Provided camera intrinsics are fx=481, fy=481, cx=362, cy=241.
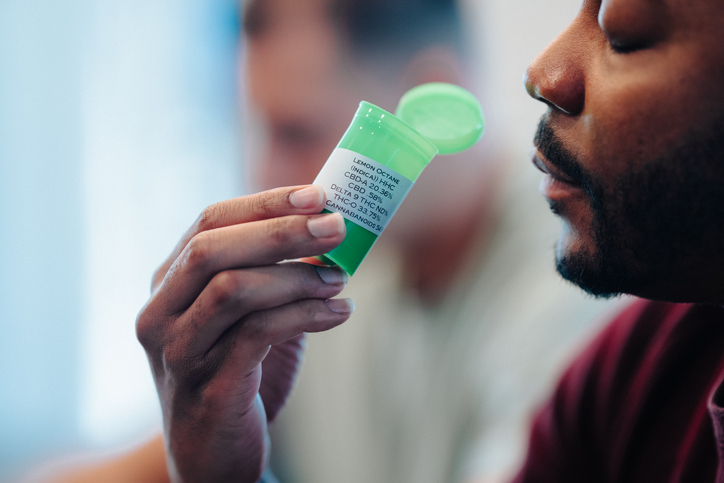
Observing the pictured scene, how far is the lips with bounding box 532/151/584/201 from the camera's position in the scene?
2.53ft

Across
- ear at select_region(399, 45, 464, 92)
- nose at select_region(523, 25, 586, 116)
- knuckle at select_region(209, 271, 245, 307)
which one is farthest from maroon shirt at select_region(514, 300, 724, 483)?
ear at select_region(399, 45, 464, 92)

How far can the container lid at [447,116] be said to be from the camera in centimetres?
90

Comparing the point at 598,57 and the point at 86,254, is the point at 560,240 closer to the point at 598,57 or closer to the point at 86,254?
the point at 598,57

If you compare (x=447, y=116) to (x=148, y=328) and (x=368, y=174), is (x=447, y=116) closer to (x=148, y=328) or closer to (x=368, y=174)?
(x=368, y=174)

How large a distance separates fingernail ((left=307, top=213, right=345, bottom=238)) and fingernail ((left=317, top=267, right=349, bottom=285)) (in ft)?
0.29

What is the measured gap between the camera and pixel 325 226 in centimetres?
66

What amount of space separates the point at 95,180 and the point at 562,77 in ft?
4.71

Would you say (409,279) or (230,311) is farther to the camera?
(409,279)

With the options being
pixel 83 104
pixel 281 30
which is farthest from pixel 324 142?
pixel 83 104

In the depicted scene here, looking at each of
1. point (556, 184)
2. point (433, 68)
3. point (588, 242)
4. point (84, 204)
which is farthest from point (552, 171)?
point (84, 204)

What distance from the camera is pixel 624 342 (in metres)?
1.06

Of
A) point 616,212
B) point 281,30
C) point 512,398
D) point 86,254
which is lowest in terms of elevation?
point 512,398

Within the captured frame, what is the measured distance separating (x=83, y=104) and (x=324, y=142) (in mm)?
799

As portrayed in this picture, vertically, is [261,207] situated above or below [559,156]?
below
